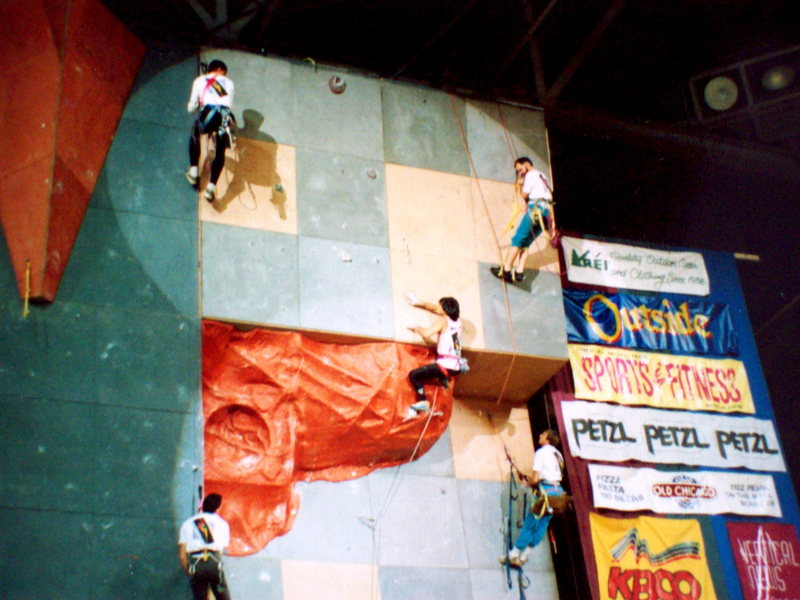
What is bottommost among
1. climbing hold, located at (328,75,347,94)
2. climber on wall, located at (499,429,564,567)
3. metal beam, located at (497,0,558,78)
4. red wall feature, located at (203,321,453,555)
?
climber on wall, located at (499,429,564,567)

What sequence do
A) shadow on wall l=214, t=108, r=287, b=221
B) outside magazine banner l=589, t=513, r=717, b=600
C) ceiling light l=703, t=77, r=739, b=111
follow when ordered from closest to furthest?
shadow on wall l=214, t=108, r=287, b=221 < outside magazine banner l=589, t=513, r=717, b=600 < ceiling light l=703, t=77, r=739, b=111

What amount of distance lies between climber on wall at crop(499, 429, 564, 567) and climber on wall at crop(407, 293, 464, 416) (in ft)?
4.73

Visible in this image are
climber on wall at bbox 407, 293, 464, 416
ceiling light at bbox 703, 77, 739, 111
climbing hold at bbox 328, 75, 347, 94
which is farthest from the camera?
ceiling light at bbox 703, 77, 739, 111

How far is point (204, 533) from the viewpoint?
9.26 meters

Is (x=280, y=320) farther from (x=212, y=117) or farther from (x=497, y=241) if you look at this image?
(x=497, y=241)

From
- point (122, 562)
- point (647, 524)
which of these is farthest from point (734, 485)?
point (122, 562)

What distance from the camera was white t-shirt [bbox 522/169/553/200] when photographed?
12602 millimetres

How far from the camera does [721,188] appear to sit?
17.4m

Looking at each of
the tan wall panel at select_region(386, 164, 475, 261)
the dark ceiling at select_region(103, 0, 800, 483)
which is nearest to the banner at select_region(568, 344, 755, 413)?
the tan wall panel at select_region(386, 164, 475, 261)

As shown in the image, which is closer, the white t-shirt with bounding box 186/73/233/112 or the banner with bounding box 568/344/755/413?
the white t-shirt with bounding box 186/73/233/112

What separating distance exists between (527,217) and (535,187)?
0.39 metres

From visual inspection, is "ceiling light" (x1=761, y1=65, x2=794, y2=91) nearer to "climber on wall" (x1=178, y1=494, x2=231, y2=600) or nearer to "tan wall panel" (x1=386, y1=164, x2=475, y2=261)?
"tan wall panel" (x1=386, y1=164, x2=475, y2=261)

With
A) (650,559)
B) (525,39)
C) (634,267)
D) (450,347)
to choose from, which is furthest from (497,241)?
(650,559)

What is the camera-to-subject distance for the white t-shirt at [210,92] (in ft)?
37.7
